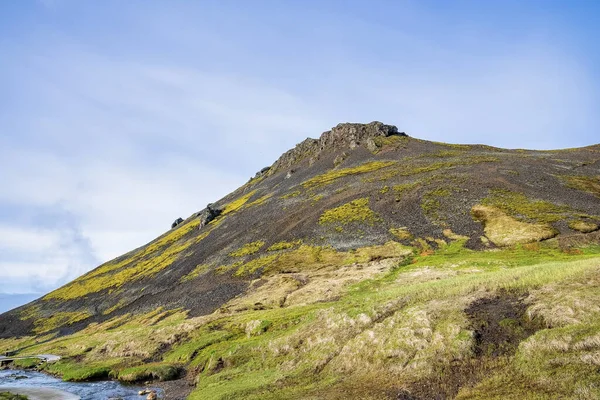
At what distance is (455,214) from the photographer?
8275 centimetres

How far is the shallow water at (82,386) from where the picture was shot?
127 feet

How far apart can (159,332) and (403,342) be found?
4129cm

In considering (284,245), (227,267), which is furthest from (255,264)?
(284,245)

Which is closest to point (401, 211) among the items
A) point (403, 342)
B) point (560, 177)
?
point (560, 177)

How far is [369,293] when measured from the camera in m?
50.7

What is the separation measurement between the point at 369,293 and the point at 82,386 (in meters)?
34.8

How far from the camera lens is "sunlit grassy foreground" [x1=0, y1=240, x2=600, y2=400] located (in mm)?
22609

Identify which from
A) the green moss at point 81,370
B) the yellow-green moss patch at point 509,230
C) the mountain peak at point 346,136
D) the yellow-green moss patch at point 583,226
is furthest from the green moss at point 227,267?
the mountain peak at point 346,136

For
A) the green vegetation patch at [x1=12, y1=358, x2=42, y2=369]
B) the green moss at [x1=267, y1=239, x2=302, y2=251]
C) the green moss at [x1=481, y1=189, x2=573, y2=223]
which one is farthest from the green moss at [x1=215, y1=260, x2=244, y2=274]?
the green moss at [x1=481, y1=189, x2=573, y2=223]

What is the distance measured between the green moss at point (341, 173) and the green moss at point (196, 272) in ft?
160

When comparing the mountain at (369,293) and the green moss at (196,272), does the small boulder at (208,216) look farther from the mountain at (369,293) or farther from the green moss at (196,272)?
the green moss at (196,272)

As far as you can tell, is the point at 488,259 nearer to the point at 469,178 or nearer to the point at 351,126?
the point at 469,178

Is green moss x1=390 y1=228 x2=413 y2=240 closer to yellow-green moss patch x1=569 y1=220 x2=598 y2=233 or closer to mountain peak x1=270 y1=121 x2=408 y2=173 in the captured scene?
yellow-green moss patch x1=569 y1=220 x2=598 y2=233

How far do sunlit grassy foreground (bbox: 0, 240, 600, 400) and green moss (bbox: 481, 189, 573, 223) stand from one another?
56.4 feet
